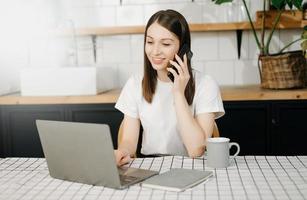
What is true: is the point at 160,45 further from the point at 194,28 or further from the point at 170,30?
the point at 194,28

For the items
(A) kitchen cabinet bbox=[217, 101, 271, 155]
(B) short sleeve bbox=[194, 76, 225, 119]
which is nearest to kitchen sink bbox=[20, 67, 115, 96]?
(A) kitchen cabinet bbox=[217, 101, 271, 155]

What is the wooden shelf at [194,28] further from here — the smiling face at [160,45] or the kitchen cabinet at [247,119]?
the smiling face at [160,45]

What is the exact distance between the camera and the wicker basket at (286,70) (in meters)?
2.47

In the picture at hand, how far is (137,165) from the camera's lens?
1.40 meters

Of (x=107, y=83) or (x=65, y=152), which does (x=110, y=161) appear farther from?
(x=107, y=83)

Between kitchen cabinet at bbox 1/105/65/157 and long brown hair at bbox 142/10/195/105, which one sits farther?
kitchen cabinet at bbox 1/105/65/157

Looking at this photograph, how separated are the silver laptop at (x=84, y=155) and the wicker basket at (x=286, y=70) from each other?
1.44 metres

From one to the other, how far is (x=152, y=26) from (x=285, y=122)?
107 centimetres

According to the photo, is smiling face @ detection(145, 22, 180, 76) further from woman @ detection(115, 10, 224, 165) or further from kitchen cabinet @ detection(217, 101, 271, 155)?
kitchen cabinet @ detection(217, 101, 271, 155)

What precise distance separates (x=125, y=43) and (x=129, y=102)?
3.85ft

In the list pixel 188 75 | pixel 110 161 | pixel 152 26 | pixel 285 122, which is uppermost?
pixel 152 26

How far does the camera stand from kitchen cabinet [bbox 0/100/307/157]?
8.07 ft

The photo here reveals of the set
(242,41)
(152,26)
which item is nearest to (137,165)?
(152,26)

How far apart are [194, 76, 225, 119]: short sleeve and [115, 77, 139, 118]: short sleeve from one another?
0.26 metres
